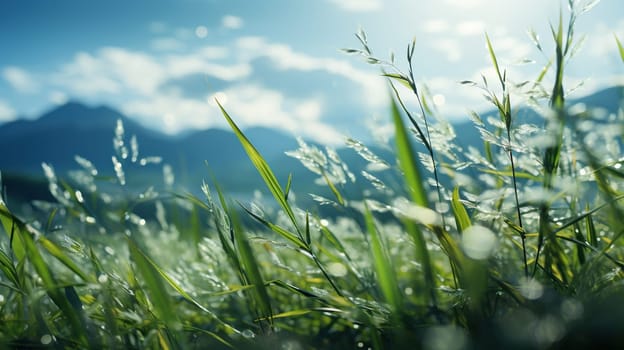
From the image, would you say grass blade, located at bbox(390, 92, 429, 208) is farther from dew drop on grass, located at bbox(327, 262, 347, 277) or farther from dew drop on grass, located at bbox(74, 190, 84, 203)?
dew drop on grass, located at bbox(74, 190, 84, 203)

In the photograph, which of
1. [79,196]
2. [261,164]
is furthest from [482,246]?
[79,196]

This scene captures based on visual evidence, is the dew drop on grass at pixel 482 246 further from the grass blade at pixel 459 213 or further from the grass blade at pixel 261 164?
the grass blade at pixel 261 164

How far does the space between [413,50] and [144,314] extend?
2.48 ft

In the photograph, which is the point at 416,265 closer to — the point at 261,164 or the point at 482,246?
the point at 261,164

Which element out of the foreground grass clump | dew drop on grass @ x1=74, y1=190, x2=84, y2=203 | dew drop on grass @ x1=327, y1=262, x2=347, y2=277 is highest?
dew drop on grass @ x1=74, y1=190, x2=84, y2=203

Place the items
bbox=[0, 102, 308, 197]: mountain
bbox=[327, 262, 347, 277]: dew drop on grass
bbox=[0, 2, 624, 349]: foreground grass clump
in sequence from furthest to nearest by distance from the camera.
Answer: bbox=[0, 102, 308, 197]: mountain < bbox=[327, 262, 347, 277]: dew drop on grass < bbox=[0, 2, 624, 349]: foreground grass clump

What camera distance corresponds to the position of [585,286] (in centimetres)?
74

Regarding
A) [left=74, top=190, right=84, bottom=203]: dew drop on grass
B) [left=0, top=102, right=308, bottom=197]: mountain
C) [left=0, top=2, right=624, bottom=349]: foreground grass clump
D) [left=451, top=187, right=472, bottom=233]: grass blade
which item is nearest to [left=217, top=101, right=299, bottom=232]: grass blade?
[left=0, top=2, right=624, bottom=349]: foreground grass clump

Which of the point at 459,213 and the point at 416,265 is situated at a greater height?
the point at 459,213

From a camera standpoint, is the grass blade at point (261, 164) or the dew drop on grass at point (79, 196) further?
the dew drop on grass at point (79, 196)

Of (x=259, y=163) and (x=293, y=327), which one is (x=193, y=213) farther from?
(x=259, y=163)

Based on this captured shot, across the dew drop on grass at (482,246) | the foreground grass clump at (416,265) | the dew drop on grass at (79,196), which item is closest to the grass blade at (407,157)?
the foreground grass clump at (416,265)

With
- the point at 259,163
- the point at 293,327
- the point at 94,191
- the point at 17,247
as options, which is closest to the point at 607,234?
the point at 293,327

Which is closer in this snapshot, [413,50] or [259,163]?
[413,50]
